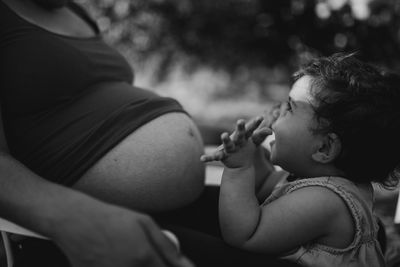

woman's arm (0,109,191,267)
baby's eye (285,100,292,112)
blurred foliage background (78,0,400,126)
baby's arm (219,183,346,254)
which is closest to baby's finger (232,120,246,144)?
baby's arm (219,183,346,254)

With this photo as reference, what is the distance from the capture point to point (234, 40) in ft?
20.0

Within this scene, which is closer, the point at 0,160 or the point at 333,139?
the point at 0,160

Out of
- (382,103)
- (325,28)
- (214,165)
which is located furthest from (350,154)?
(325,28)

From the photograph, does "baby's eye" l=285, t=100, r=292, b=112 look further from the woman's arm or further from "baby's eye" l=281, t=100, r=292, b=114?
the woman's arm

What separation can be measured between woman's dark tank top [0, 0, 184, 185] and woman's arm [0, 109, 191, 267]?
0.30 m

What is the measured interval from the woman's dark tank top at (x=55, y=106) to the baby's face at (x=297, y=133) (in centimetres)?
43

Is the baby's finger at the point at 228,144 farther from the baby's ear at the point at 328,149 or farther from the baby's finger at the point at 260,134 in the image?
the baby's ear at the point at 328,149

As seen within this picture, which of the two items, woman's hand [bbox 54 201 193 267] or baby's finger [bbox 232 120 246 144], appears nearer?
woman's hand [bbox 54 201 193 267]

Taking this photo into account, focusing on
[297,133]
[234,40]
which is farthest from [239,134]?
[234,40]

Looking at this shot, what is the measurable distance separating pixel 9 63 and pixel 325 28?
4.68 meters

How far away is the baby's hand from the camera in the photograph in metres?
1.24

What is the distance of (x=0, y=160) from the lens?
1.19m

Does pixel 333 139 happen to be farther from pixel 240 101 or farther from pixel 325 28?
pixel 240 101

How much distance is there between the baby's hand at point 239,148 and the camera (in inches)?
48.8
